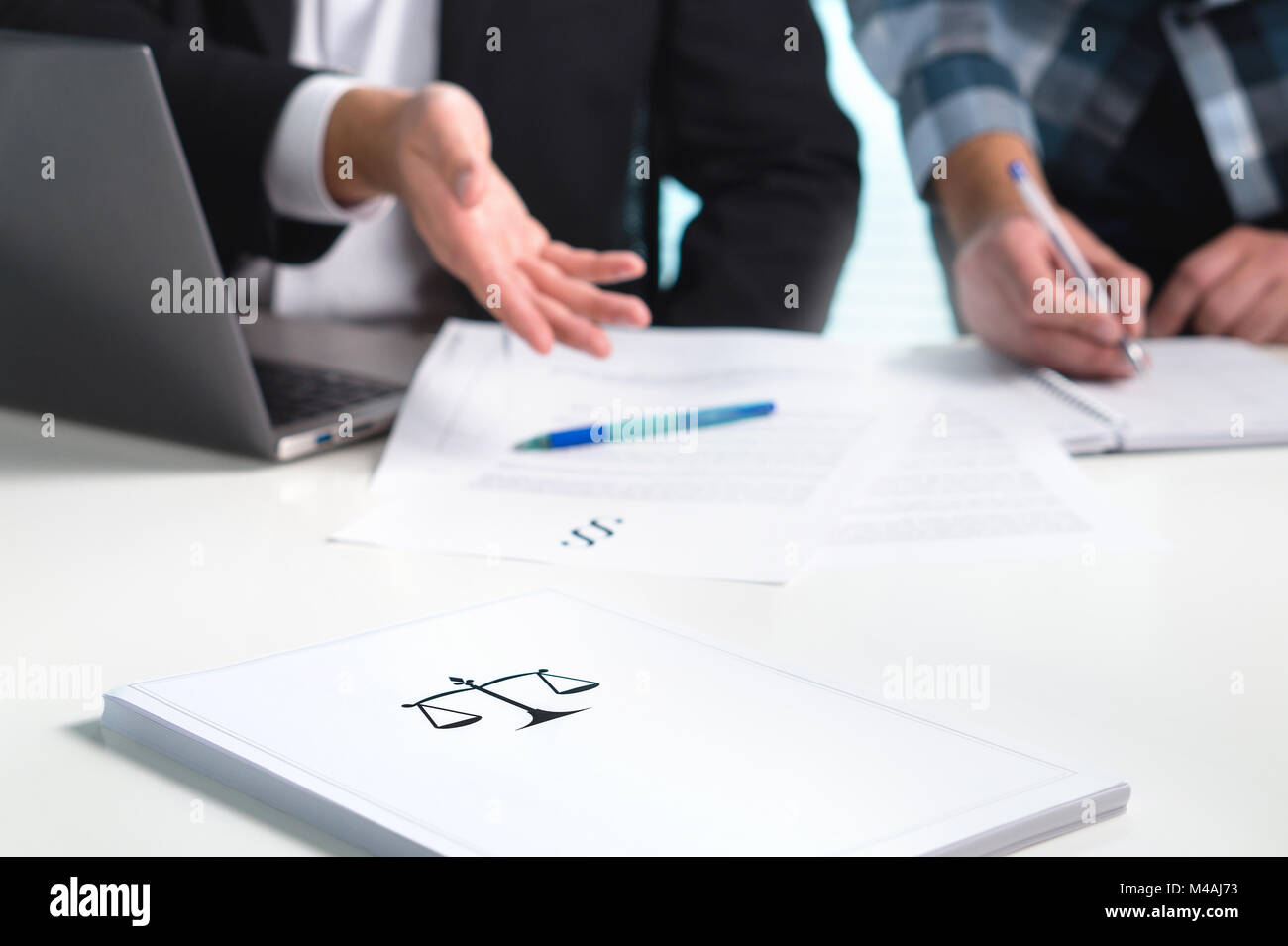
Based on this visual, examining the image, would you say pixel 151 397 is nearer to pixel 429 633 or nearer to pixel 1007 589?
pixel 429 633

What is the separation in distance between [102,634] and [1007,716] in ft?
1.01

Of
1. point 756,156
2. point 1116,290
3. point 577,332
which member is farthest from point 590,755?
point 756,156

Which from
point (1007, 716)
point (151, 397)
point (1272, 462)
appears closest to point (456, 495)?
point (151, 397)

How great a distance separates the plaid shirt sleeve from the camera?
1.06 meters

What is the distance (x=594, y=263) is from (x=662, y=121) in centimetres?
67

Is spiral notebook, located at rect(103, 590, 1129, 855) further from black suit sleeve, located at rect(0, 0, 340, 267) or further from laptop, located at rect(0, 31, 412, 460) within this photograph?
black suit sleeve, located at rect(0, 0, 340, 267)

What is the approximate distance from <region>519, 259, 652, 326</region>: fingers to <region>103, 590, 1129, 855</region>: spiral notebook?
35 cm

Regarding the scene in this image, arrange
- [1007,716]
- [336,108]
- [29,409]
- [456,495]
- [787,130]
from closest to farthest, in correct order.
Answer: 1. [1007,716]
2. [456,495]
3. [29,409]
4. [336,108]
5. [787,130]

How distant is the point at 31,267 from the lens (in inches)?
24.5

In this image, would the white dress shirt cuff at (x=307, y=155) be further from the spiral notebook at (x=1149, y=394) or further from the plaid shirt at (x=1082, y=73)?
the plaid shirt at (x=1082, y=73)

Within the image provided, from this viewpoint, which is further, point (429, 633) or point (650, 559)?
point (650, 559)

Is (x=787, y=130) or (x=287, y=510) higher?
(x=787, y=130)
